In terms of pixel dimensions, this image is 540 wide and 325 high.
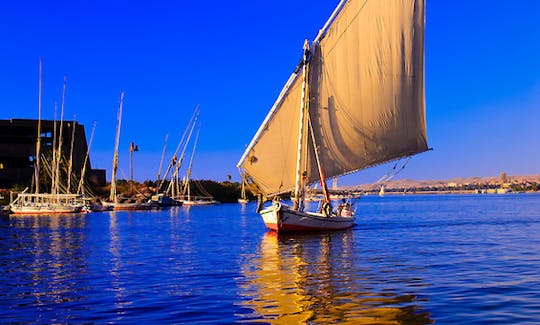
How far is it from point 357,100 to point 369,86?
126 centimetres

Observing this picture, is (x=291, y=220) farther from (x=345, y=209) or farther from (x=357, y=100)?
(x=345, y=209)

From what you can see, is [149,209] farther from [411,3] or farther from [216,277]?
[216,277]

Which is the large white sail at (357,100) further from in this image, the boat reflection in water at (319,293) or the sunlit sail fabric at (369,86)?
the boat reflection in water at (319,293)

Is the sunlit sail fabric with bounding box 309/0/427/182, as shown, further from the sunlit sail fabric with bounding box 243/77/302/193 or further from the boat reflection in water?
the boat reflection in water

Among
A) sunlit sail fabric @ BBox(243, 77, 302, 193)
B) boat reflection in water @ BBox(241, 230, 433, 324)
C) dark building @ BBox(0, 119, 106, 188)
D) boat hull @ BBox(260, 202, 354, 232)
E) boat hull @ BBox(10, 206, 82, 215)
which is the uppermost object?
dark building @ BBox(0, 119, 106, 188)

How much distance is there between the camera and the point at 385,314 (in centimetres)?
1328

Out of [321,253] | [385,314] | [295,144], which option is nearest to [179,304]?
[385,314]

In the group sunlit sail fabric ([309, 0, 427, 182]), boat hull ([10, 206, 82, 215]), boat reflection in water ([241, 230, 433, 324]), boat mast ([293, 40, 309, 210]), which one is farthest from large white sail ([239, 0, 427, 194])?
boat hull ([10, 206, 82, 215])

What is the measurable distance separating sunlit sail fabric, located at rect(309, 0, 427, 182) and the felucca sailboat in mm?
69

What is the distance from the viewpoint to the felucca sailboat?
126 ft

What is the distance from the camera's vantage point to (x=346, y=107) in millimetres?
39406

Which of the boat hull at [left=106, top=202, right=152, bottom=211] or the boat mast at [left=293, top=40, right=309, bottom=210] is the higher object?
the boat mast at [left=293, top=40, right=309, bottom=210]

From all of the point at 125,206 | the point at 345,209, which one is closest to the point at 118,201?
the point at 125,206

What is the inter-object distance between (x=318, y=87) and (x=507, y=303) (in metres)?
27.1
